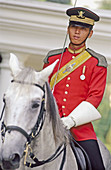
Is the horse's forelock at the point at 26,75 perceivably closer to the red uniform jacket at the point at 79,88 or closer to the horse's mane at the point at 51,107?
the horse's mane at the point at 51,107

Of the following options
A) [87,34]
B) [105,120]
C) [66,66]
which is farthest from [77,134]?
[105,120]

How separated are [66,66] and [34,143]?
91 cm

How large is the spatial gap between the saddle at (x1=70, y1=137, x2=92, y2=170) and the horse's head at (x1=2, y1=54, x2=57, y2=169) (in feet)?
2.42

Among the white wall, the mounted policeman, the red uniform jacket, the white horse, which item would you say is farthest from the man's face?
the white wall

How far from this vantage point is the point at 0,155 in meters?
3.61

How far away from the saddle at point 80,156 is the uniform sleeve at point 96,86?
0.38 metres

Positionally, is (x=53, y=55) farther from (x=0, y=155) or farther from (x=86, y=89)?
(x=0, y=155)

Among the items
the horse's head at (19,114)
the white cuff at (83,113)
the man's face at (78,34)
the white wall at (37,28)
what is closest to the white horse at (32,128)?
the horse's head at (19,114)

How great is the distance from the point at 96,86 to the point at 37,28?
10.1ft

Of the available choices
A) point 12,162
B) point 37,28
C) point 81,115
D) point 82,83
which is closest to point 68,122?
point 81,115

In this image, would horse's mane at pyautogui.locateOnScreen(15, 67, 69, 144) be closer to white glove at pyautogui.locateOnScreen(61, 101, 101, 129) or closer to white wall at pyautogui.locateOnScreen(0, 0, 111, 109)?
white glove at pyautogui.locateOnScreen(61, 101, 101, 129)

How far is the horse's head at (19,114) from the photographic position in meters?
3.60

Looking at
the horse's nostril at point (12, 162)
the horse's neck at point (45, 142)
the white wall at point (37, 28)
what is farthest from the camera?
the white wall at point (37, 28)

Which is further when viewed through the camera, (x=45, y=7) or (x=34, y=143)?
(x=45, y=7)
